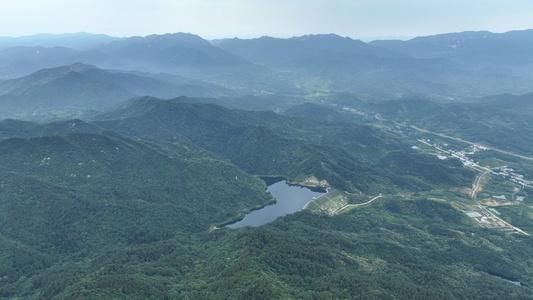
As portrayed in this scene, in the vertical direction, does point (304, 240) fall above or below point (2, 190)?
below

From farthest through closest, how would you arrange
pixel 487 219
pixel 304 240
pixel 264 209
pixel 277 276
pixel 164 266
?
pixel 264 209
pixel 487 219
pixel 304 240
pixel 164 266
pixel 277 276

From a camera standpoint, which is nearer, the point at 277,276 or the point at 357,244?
the point at 277,276

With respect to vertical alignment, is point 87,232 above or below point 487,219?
above

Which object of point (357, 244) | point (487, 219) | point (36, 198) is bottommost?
point (487, 219)

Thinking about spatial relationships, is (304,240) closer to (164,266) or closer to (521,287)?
(164,266)

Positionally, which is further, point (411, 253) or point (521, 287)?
point (411, 253)

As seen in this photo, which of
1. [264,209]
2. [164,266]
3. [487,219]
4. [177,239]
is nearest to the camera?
[164,266]

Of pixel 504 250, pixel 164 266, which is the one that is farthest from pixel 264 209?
pixel 504 250

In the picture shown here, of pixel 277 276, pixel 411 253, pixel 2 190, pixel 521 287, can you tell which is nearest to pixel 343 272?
pixel 277 276

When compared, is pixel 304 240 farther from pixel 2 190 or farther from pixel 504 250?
pixel 2 190
